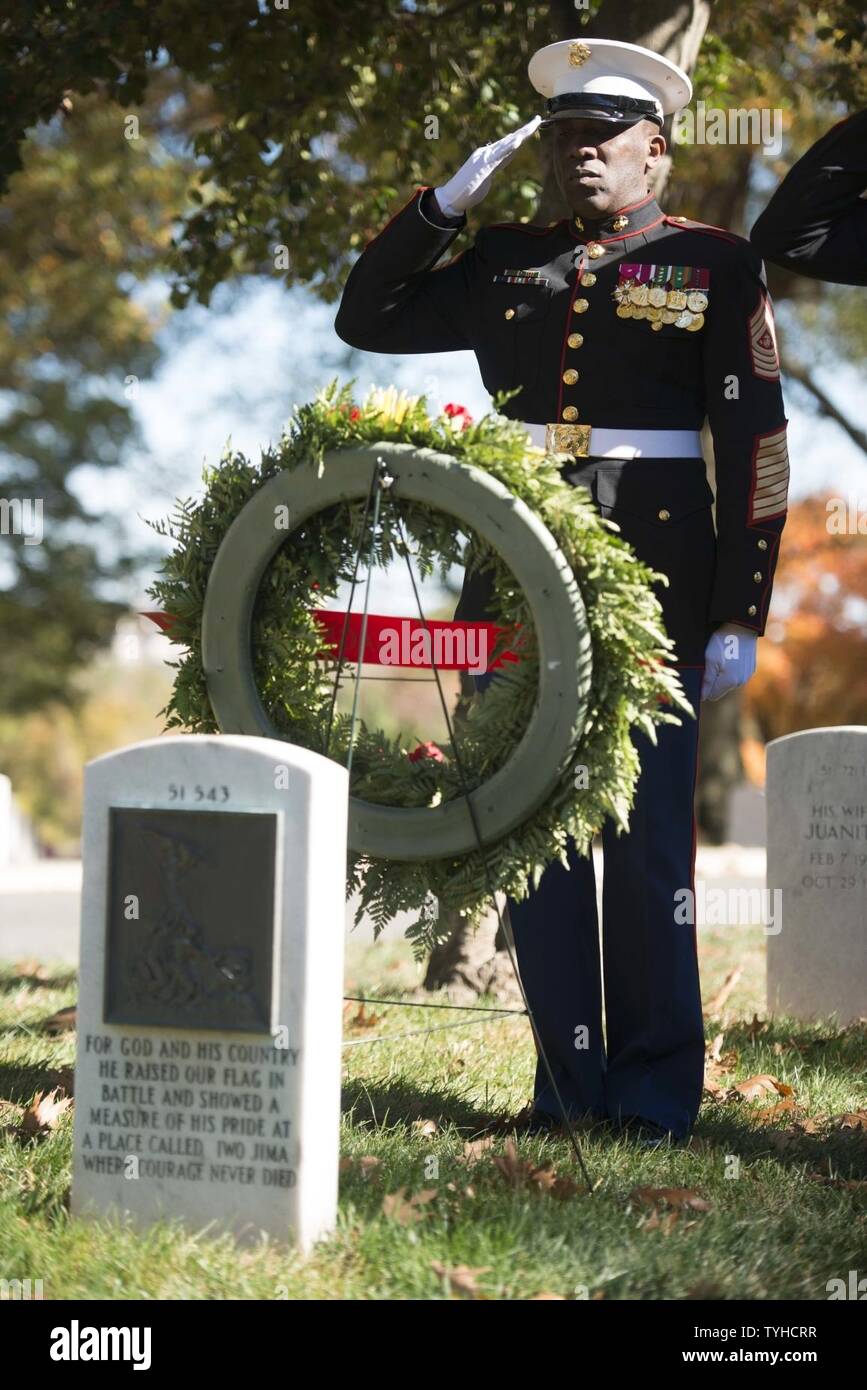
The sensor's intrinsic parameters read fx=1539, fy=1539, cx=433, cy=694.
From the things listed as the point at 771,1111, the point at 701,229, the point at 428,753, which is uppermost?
the point at 701,229

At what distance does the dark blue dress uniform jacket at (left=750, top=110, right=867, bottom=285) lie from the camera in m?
3.75

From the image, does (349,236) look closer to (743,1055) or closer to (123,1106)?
(743,1055)

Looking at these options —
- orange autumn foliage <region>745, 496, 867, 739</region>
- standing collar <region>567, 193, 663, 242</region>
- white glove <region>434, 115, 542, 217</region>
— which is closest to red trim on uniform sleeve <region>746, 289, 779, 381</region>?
standing collar <region>567, 193, 663, 242</region>

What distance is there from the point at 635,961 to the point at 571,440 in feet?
4.20

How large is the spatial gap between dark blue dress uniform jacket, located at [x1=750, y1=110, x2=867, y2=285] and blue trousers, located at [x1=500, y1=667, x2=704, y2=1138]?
1072 mm

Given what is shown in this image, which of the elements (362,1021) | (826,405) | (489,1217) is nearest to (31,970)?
(362,1021)

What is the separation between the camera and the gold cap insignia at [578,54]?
369 centimetres

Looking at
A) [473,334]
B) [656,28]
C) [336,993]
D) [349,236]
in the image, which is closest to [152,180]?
[349,236]

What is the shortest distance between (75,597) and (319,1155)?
71.6 feet

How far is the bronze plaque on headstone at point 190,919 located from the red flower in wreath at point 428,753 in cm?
60

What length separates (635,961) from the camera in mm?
3791

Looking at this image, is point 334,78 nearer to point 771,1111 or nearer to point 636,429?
point 636,429

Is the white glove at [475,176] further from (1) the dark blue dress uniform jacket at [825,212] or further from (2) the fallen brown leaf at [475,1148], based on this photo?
(2) the fallen brown leaf at [475,1148]

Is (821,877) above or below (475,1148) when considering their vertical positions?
above
